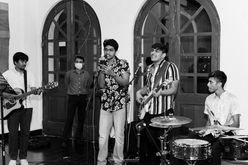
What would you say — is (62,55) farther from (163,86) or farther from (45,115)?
(163,86)

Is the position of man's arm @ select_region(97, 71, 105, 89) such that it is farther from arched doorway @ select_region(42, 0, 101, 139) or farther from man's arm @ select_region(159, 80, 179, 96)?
arched doorway @ select_region(42, 0, 101, 139)

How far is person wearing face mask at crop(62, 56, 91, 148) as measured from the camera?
5.64m

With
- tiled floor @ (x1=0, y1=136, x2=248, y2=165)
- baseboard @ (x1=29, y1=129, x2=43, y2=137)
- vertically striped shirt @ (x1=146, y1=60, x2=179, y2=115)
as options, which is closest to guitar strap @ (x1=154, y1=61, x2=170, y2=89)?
vertically striped shirt @ (x1=146, y1=60, x2=179, y2=115)

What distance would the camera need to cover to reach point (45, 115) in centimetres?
659

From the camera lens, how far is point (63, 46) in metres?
6.27

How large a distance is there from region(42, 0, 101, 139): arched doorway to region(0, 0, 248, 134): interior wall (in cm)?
14

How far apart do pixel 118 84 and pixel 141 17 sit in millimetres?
1458

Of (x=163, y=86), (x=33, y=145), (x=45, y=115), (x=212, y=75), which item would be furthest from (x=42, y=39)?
(x=212, y=75)

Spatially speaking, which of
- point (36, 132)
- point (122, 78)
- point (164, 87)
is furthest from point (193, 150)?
point (36, 132)

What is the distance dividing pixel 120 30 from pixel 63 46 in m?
1.30

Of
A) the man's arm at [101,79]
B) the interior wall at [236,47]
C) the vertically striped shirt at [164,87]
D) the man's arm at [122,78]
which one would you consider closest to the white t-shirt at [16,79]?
the man's arm at [101,79]

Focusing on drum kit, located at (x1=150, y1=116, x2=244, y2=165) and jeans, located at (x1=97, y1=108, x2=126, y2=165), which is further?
jeans, located at (x1=97, y1=108, x2=126, y2=165)

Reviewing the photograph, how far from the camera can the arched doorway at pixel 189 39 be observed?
4699mm

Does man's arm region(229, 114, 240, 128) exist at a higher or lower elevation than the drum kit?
higher
